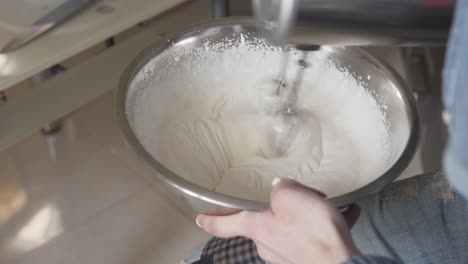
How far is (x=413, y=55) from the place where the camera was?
1624 millimetres

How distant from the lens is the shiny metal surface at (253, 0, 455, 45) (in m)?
0.51

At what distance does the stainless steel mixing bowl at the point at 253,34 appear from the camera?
602 millimetres

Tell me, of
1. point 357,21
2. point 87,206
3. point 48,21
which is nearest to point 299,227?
point 357,21

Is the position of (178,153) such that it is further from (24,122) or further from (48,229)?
(48,229)

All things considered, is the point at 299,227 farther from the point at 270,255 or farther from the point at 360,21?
the point at 360,21

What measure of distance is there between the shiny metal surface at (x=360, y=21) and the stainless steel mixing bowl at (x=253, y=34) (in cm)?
16

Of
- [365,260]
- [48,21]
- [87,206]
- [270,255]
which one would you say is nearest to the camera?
[365,260]

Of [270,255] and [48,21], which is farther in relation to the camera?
[48,21]

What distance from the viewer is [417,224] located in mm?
738

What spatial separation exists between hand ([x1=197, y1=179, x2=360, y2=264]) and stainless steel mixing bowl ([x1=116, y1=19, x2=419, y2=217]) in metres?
0.02

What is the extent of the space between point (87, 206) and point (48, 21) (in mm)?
471

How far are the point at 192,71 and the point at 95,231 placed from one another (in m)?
0.53

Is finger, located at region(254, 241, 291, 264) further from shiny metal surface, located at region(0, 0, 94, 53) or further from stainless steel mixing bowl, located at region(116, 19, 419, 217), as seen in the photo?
shiny metal surface, located at region(0, 0, 94, 53)

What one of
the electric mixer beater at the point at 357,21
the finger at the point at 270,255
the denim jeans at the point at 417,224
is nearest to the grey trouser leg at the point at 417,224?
the denim jeans at the point at 417,224
